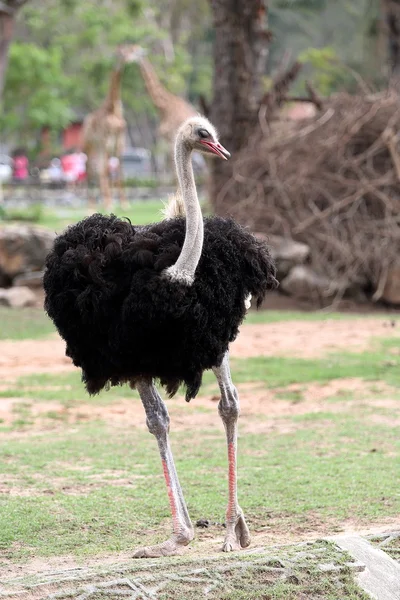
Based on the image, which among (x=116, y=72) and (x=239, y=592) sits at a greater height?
(x=116, y=72)

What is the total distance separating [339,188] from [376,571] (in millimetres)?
9408

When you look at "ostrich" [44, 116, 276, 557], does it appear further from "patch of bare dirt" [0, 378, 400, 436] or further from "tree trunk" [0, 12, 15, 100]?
"tree trunk" [0, 12, 15, 100]

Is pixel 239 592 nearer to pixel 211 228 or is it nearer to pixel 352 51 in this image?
pixel 211 228

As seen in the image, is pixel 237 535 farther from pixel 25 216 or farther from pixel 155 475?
pixel 25 216

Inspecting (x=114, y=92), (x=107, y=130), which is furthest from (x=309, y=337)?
(x=107, y=130)

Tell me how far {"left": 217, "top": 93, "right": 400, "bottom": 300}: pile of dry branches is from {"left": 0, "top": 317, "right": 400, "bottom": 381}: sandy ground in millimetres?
1026

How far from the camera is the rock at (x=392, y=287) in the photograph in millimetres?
13155

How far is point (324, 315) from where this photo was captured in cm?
1298

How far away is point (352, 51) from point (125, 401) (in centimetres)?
3009

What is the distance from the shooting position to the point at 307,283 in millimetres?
13609

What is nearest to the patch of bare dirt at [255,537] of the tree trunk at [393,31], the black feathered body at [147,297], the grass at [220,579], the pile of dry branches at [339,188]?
the grass at [220,579]

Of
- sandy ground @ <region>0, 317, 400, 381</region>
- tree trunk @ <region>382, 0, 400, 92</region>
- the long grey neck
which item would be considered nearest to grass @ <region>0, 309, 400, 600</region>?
sandy ground @ <region>0, 317, 400, 381</region>

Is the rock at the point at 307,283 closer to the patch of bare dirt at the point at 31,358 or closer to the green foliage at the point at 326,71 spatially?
the patch of bare dirt at the point at 31,358

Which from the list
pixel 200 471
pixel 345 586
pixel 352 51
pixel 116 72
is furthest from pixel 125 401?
pixel 352 51
